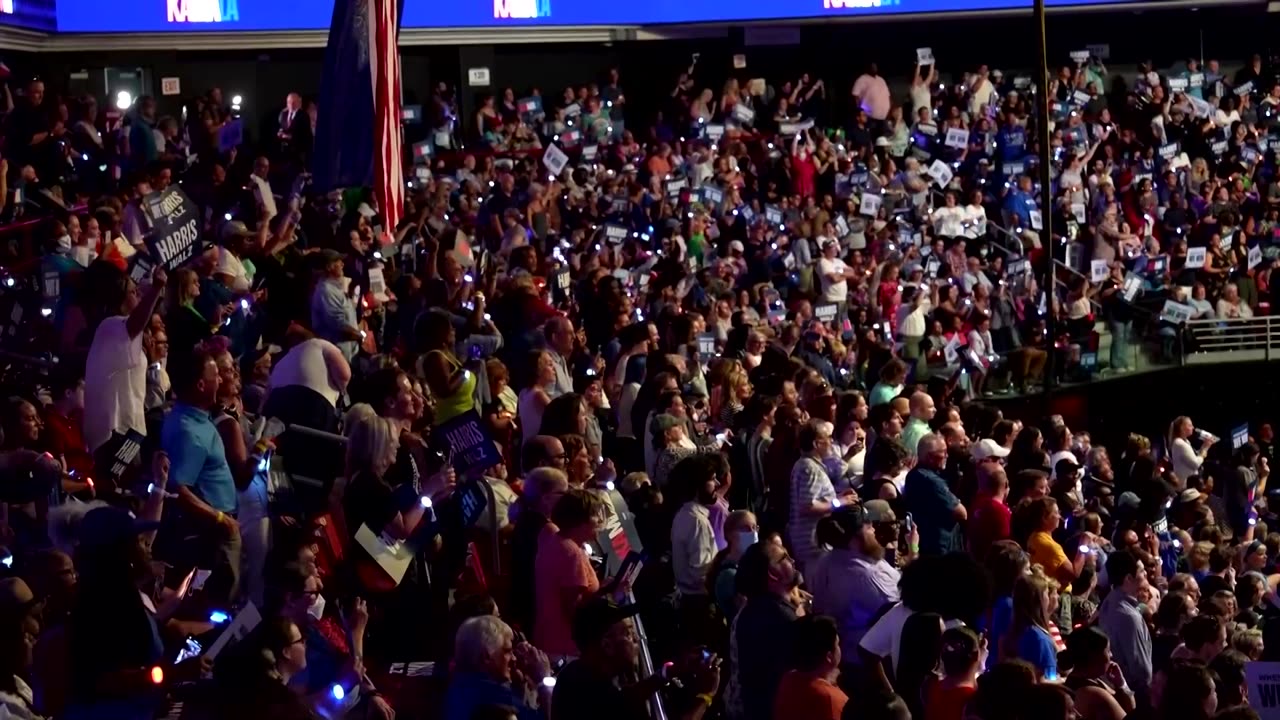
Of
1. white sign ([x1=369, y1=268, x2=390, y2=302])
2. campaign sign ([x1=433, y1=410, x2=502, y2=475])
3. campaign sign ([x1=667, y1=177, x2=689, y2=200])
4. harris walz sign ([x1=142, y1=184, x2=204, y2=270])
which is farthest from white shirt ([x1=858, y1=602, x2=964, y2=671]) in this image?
campaign sign ([x1=667, y1=177, x2=689, y2=200])

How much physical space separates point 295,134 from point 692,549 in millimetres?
13775

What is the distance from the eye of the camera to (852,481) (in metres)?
11.8

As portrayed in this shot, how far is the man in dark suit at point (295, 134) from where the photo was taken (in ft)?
70.6

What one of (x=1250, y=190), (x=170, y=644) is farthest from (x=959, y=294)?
(x=170, y=644)

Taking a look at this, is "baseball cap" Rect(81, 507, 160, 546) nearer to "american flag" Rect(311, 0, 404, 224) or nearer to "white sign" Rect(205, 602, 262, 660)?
"white sign" Rect(205, 602, 262, 660)

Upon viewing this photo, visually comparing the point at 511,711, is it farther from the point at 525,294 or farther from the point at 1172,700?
the point at 525,294

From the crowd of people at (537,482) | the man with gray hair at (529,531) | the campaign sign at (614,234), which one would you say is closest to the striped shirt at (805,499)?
the crowd of people at (537,482)

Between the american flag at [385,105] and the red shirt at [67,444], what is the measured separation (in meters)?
2.02

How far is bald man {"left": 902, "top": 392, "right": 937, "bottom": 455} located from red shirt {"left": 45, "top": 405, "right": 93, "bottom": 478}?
5173 millimetres

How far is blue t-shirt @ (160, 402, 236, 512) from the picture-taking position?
8.39 meters

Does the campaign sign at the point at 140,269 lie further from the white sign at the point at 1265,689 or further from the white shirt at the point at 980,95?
the white shirt at the point at 980,95

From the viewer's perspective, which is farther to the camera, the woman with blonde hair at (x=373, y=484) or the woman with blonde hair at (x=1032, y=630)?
the woman with blonde hair at (x=1032, y=630)

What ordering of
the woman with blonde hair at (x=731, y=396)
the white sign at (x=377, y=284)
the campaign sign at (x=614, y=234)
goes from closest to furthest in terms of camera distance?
the woman with blonde hair at (x=731, y=396) < the white sign at (x=377, y=284) < the campaign sign at (x=614, y=234)

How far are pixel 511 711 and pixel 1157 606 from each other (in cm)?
546
